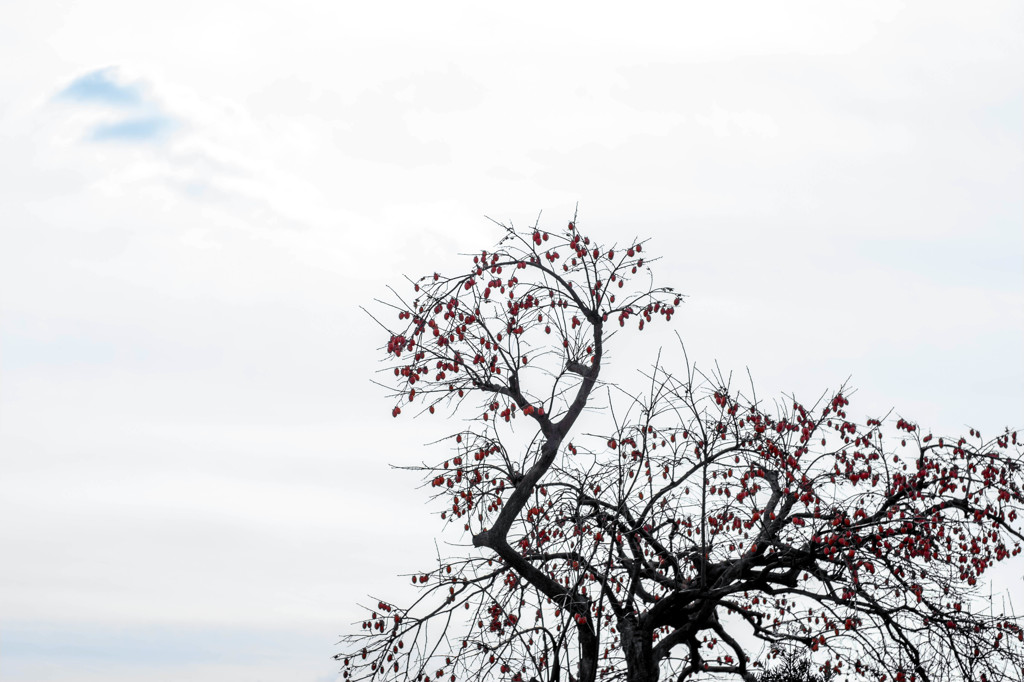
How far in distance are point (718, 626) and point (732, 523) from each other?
190 centimetres

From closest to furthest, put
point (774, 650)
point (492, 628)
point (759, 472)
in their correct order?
point (492, 628) → point (759, 472) → point (774, 650)

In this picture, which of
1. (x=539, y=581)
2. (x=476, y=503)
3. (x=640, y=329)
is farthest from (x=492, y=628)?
(x=640, y=329)

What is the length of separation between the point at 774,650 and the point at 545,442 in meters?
4.20

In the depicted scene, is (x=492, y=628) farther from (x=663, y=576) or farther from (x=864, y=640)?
(x=864, y=640)

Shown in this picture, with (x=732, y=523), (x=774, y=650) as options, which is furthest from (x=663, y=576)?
(x=774, y=650)

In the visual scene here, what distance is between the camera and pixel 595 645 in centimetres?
1027

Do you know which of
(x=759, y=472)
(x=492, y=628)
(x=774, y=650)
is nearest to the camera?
(x=492, y=628)

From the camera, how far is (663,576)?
1108 centimetres

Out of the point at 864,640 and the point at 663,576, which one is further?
the point at 663,576

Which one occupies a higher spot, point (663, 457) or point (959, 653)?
point (663, 457)

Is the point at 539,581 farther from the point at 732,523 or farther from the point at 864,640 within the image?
the point at 864,640

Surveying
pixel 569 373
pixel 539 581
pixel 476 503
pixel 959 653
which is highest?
pixel 569 373

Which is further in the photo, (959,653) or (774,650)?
(774,650)

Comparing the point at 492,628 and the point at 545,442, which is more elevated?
the point at 545,442
